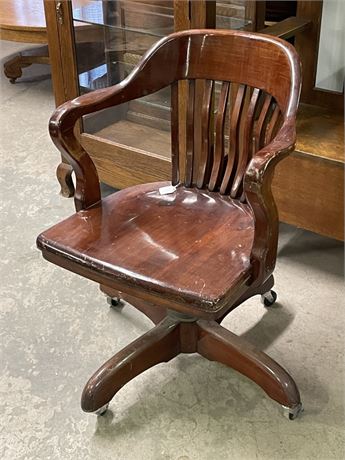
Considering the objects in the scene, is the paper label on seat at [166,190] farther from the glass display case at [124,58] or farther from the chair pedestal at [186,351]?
the glass display case at [124,58]

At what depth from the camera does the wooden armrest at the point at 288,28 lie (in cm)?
190

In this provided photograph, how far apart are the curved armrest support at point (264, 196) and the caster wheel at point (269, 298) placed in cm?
49

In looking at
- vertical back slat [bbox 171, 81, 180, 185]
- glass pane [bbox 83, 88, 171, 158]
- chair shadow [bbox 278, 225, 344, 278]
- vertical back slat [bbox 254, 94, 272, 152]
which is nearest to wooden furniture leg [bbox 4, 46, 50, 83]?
glass pane [bbox 83, 88, 171, 158]

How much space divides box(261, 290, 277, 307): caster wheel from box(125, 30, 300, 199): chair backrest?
401 mm

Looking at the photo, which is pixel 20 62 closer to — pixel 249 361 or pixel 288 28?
pixel 288 28

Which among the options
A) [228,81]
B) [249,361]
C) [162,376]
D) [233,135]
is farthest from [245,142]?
[162,376]

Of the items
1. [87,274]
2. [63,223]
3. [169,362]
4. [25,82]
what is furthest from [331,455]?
[25,82]

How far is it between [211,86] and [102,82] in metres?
0.74

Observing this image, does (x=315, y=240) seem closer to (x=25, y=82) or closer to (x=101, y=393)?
(x=101, y=393)

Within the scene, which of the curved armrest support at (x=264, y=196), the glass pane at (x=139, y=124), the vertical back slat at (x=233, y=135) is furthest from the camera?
the glass pane at (x=139, y=124)

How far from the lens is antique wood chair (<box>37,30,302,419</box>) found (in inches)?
50.1

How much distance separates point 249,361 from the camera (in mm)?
1511

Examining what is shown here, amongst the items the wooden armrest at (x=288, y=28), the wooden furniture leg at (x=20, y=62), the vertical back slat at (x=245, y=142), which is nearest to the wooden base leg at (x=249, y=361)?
the vertical back slat at (x=245, y=142)

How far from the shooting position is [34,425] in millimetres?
1509
